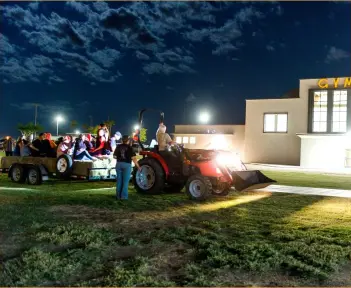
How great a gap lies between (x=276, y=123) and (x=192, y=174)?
2565cm

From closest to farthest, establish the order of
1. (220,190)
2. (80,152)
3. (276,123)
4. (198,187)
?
(198,187)
(220,190)
(80,152)
(276,123)

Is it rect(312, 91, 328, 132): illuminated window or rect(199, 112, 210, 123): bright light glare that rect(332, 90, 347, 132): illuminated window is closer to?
rect(312, 91, 328, 132): illuminated window

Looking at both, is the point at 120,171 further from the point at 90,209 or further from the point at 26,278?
the point at 26,278

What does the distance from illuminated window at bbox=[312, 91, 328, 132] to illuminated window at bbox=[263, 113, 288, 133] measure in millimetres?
2440

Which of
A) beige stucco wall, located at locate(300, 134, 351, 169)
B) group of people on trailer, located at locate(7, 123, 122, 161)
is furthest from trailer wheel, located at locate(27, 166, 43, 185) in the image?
beige stucco wall, located at locate(300, 134, 351, 169)

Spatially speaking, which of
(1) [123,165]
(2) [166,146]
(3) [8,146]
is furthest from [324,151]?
(1) [123,165]

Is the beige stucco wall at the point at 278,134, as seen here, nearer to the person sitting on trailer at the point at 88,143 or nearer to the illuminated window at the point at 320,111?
the illuminated window at the point at 320,111

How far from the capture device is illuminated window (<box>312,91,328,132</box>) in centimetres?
3372

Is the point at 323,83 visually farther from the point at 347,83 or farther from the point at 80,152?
the point at 80,152

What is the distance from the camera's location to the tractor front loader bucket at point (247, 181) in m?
11.8

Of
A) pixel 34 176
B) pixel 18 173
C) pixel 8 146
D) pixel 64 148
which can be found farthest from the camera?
pixel 8 146

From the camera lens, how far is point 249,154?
38031mm

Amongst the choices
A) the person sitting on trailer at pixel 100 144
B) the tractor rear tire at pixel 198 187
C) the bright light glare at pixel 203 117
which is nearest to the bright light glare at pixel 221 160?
the tractor rear tire at pixel 198 187

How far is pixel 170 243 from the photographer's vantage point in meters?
6.88
